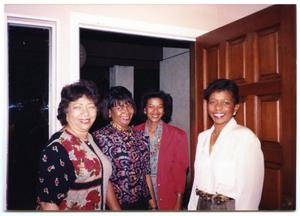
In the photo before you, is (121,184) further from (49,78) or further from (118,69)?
(118,69)

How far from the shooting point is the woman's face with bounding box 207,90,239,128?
5.30ft

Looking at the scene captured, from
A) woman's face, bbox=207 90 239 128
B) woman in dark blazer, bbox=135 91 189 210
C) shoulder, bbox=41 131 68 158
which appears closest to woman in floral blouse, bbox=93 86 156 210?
woman in dark blazer, bbox=135 91 189 210

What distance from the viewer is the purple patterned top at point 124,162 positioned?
1673 mm


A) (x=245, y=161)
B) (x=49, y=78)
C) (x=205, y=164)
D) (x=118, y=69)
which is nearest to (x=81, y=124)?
(x=49, y=78)

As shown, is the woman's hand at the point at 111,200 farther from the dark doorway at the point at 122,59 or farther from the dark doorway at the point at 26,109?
the dark doorway at the point at 122,59

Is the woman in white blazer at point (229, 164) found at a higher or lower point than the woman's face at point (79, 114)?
lower

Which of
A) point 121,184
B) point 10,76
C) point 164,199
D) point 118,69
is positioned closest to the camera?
point 10,76

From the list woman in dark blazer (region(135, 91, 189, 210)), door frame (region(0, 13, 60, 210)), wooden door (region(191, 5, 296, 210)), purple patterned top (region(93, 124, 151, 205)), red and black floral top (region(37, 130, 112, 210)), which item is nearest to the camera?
red and black floral top (region(37, 130, 112, 210))

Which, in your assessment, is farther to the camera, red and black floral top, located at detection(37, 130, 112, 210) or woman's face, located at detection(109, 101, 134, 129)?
woman's face, located at detection(109, 101, 134, 129)

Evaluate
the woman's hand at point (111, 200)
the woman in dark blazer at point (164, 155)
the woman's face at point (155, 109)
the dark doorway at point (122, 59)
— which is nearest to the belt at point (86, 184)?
the woman's hand at point (111, 200)

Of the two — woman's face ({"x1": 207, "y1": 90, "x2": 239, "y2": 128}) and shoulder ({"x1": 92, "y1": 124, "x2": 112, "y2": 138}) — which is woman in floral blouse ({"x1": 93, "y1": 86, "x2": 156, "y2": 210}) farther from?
woman's face ({"x1": 207, "y1": 90, "x2": 239, "y2": 128})

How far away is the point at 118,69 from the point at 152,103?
7.63 ft

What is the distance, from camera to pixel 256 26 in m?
1.59

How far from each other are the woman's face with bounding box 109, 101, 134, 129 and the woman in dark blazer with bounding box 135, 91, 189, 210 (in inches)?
14.4
